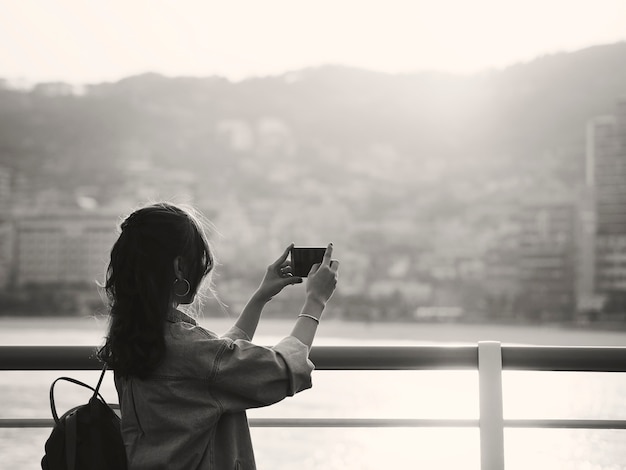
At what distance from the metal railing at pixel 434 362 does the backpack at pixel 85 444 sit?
0.47 meters

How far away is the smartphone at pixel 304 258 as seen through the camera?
1748mm

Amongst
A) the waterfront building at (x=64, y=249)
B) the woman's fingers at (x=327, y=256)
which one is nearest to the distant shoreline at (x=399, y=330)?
the waterfront building at (x=64, y=249)

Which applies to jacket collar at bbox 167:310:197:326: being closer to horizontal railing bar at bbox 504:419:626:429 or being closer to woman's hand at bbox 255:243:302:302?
woman's hand at bbox 255:243:302:302

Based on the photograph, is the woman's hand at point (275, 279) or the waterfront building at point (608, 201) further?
the waterfront building at point (608, 201)

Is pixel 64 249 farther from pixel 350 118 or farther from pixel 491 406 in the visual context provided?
pixel 491 406

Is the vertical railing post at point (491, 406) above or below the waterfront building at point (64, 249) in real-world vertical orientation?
above

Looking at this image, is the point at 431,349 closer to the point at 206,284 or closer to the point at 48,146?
the point at 206,284

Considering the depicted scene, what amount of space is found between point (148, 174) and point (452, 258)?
2973 centimetres

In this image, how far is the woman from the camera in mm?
1580

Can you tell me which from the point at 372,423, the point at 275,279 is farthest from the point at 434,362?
the point at 275,279

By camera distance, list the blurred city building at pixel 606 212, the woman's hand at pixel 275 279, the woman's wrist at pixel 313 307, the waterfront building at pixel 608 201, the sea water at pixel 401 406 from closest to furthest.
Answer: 1. the woman's wrist at pixel 313 307
2. the woman's hand at pixel 275 279
3. the sea water at pixel 401 406
4. the blurred city building at pixel 606 212
5. the waterfront building at pixel 608 201

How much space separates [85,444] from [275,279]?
19.1 inches

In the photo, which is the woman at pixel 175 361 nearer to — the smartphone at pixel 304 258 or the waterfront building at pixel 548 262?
the smartphone at pixel 304 258

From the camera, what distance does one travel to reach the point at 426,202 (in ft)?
262
